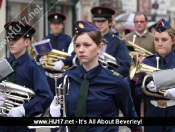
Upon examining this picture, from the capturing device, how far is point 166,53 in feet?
18.4

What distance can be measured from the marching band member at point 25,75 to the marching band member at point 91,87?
0.90m

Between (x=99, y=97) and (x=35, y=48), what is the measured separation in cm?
454

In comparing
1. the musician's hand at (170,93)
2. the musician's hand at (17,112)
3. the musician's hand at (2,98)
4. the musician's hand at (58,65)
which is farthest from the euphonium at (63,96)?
the musician's hand at (58,65)

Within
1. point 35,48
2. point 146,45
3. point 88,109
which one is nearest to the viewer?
point 88,109

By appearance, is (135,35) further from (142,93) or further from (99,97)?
(99,97)

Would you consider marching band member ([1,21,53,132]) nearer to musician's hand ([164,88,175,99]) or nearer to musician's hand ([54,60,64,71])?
musician's hand ([164,88,175,99])

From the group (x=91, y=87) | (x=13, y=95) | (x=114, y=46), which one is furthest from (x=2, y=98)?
(x=114, y=46)

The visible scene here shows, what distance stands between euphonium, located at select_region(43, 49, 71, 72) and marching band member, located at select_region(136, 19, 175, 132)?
3263 millimetres

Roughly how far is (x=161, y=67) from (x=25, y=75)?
1468 mm

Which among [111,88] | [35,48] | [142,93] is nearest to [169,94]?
[142,93]

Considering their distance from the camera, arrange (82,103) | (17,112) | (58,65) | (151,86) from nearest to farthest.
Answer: (82,103)
(17,112)
(151,86)
(58,65)

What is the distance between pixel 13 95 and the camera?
5234mm

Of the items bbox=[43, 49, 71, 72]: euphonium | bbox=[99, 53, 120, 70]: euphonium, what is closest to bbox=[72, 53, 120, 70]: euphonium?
bbox=[99, 53, 120, 70]: euphonium

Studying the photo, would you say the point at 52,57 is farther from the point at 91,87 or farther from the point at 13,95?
the point at 91,87
